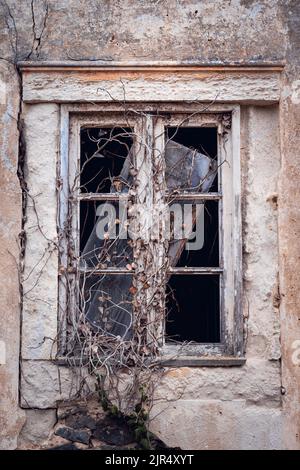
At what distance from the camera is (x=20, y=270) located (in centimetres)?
466

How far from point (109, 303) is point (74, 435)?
2.87ft

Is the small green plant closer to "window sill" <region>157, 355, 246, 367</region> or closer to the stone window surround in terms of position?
"window sill" <region>157, 355, 246, 367</region>

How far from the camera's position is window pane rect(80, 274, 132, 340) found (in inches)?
187

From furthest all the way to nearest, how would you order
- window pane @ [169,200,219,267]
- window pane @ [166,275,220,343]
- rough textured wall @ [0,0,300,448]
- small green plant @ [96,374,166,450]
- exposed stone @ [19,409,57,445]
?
Answer: window pane @ [166,275,220,343]
window pane @ [169,200,219,267]
rough textured wall @ [0,0,300,448]
exposed stone @ [19,409,57,445]
small green plant @ [96,374,166,450]

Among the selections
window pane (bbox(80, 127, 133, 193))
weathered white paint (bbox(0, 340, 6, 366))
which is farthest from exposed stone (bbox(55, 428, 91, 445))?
window pane (bbox(80, 127, 133, 193))

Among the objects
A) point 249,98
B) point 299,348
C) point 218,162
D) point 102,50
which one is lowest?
point 299,348

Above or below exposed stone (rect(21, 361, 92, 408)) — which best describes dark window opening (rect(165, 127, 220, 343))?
above

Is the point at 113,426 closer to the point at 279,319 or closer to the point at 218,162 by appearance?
the point at 279,319

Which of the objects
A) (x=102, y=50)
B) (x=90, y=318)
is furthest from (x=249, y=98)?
(x=90, y=318)

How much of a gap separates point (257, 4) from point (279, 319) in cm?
210

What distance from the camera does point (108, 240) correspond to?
4785 millimetres

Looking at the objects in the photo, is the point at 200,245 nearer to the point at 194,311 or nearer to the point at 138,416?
the point at 138,416

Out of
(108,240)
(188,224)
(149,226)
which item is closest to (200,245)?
(188,224)

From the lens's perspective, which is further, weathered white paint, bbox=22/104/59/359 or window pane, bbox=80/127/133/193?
window pane, bbox=80/127/133/193
